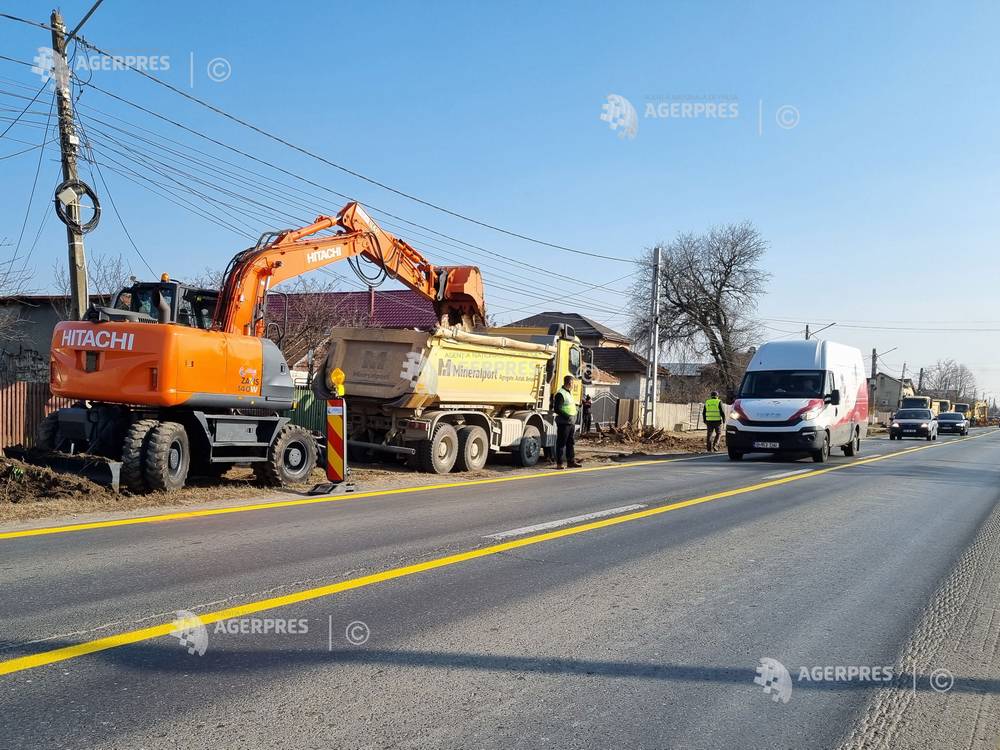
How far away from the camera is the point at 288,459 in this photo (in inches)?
484

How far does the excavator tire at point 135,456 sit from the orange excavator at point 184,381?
13 mm

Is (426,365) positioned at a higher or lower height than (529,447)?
higher

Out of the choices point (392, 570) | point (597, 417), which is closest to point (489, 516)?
point (392, 570)

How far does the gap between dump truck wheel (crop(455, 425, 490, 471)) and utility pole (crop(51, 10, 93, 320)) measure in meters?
7.15

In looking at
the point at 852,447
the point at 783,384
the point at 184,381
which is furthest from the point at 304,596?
the point at 852,447

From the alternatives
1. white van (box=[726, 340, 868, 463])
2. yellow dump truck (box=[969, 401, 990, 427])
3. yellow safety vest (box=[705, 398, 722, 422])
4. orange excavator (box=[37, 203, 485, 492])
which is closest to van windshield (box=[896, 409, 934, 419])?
yellow safety vest (box=[705, 398, 722, 422])

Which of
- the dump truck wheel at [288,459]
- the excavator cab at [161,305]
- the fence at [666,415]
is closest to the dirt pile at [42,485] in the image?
the excavator cab at [161,305]

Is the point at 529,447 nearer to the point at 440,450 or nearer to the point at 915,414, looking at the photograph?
the point at 440,450

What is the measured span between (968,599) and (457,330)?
10.1 metres

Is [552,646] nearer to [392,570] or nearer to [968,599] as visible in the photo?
[392,570]

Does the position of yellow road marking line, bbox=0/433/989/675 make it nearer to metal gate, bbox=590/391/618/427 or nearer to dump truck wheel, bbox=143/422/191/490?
dump truck wheel, bbox=143/422/191/490

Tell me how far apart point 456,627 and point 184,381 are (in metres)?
6.89

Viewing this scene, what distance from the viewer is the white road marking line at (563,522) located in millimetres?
8180

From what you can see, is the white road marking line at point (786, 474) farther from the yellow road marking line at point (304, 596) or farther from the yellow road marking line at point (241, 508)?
the yellow road marking line at point (304, 596)
